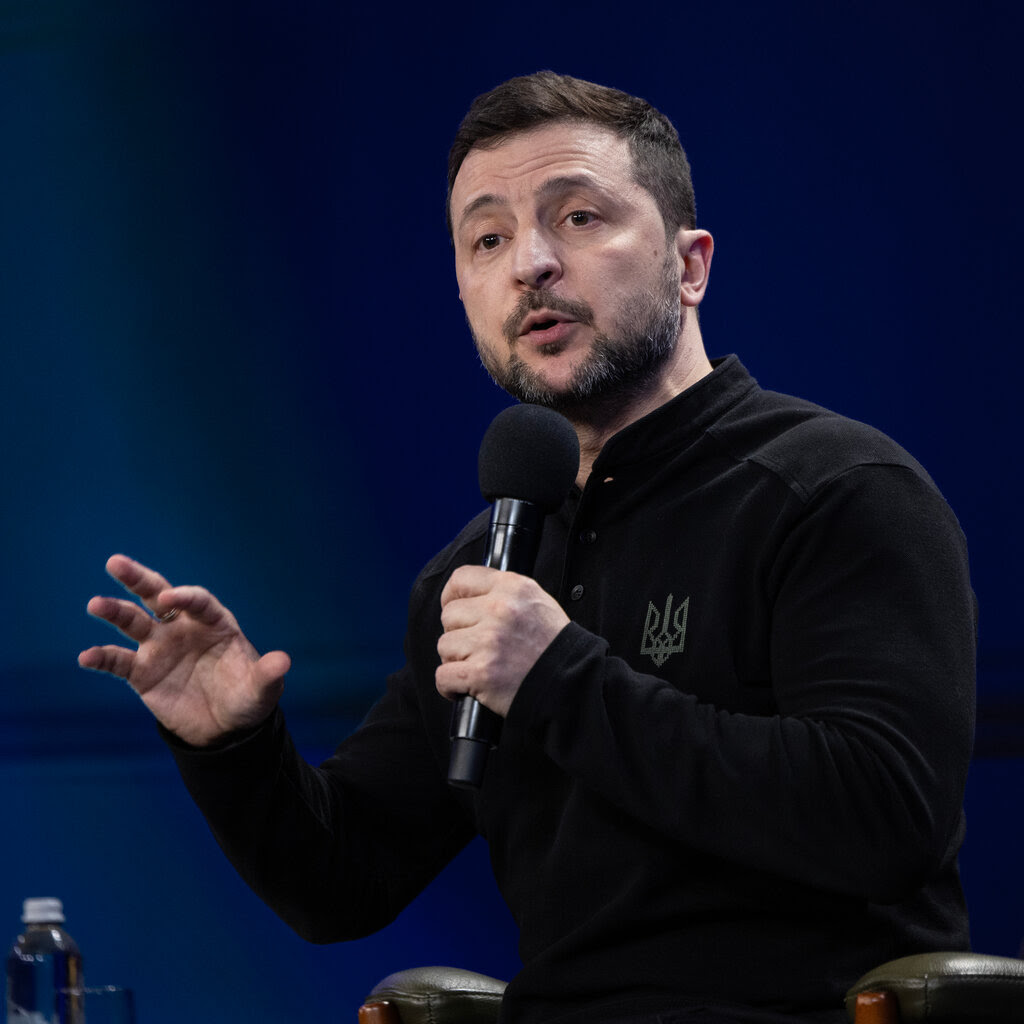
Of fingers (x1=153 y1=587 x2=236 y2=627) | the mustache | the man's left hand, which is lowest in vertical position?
→ the man's left hand

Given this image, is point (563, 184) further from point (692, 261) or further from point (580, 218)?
point (692, 261)

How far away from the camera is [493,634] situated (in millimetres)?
1238

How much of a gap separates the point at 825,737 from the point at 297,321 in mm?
1625

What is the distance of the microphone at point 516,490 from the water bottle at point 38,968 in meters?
0.91

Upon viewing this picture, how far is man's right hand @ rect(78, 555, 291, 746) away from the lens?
58.7 inches

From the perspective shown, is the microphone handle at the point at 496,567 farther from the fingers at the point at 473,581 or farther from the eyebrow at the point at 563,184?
the eyebrow at the point at 563,184

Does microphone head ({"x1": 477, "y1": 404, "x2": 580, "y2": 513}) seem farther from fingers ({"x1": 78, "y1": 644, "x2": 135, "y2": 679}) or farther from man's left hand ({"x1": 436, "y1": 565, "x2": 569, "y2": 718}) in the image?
fingers ({"x1": 78, "y1": 644, "x2": 135, "y2": 679})

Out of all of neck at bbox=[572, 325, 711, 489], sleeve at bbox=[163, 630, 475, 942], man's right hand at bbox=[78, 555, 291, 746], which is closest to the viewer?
man's right hand at bbox=[78, 555, 291, 746]

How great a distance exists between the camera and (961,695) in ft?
4.18

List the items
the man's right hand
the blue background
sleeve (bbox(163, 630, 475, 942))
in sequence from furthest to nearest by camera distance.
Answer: the blue background < sleeve (bbox(163, 630, 475, 942)) < the man's right hand

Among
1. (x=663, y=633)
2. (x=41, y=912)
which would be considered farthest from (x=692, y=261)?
(x=41, y=912)

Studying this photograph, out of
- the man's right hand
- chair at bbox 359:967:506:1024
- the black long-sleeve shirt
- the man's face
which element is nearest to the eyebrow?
the man's face

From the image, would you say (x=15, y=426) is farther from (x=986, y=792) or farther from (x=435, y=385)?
(x=986, y=792)

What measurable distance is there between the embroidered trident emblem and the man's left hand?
0.21 metres
